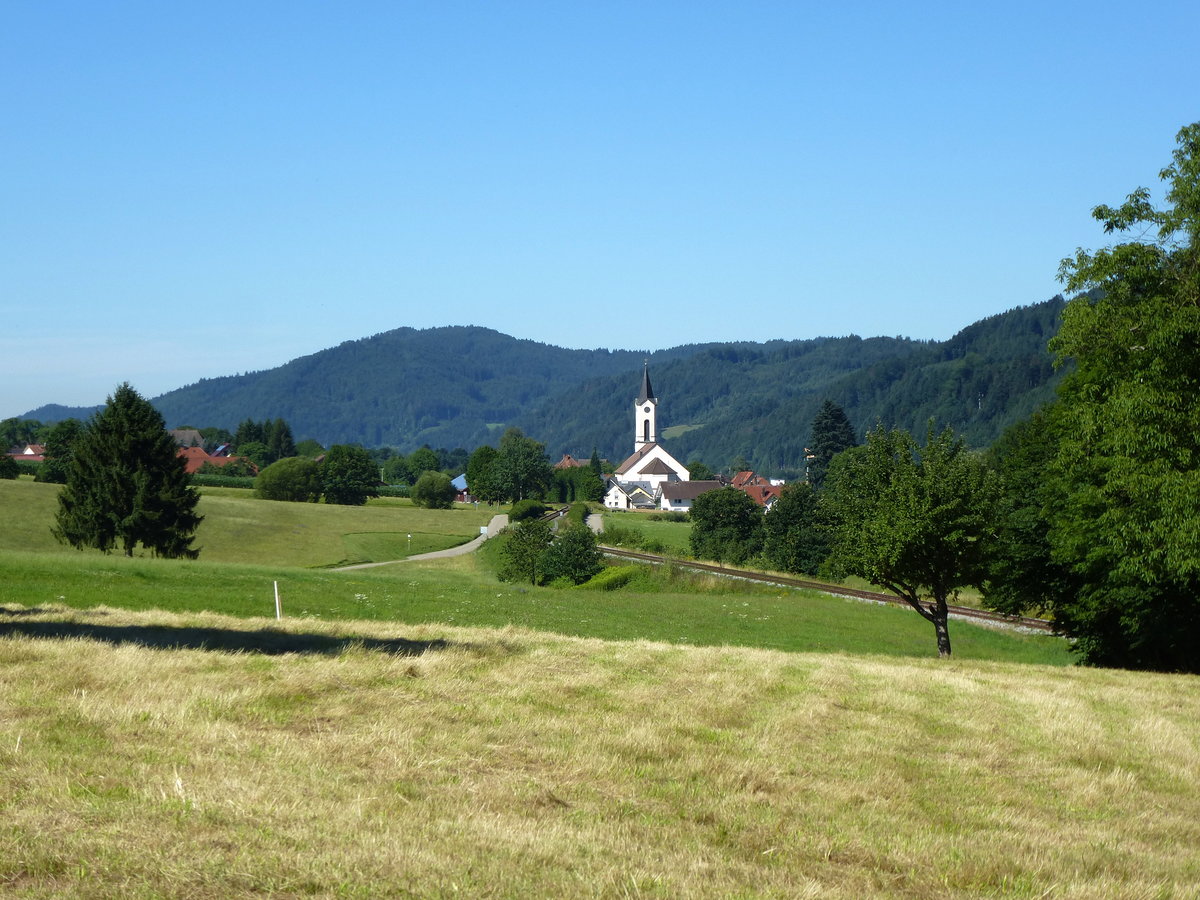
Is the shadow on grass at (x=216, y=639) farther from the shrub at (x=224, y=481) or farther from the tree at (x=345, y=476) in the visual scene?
the shrub at (x=224, y=481)

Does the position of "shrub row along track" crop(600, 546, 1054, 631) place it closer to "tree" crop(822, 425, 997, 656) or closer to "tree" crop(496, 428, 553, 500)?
"tree" crop(822, 425, 997, 656)

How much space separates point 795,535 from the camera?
89.8m

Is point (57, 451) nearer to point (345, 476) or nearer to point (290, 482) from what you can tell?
point (290, 482)

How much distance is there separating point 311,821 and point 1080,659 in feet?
122

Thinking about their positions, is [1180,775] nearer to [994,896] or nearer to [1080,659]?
[994,896]

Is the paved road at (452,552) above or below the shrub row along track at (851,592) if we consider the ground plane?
above

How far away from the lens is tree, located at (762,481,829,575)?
87.9 meters

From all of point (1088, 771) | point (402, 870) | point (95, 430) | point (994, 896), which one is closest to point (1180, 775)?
point (1088, 771)

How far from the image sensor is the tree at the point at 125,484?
6031 centimetres

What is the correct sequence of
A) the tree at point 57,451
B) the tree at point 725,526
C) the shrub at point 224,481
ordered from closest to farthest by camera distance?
the tree at point 725,526 → the tree at point 57,451 → the shrub at point 224,481

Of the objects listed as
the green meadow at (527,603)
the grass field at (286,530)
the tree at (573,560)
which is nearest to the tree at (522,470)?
the grass field at (286,530)

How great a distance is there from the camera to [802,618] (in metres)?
50.7

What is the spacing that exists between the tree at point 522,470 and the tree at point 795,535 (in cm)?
7359

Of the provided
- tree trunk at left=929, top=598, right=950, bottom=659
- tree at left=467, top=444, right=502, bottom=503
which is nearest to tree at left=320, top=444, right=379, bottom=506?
tree at left=467, top=444, right=502, bottom=503
